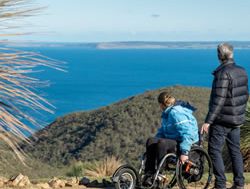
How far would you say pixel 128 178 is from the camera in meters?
7.01

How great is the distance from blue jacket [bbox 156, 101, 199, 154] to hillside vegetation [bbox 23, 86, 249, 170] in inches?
1069

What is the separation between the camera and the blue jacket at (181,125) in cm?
683

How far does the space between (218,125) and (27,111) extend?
234 cm

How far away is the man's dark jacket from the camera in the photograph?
22.0 ft

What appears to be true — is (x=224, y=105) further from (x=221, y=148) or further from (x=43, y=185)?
(x=43, y=185)

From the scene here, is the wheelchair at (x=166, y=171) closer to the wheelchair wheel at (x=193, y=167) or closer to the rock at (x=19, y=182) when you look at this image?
the wheelchair wheel at (x=193, y=167)

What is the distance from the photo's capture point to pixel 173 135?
697cm

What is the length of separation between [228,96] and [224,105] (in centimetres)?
11

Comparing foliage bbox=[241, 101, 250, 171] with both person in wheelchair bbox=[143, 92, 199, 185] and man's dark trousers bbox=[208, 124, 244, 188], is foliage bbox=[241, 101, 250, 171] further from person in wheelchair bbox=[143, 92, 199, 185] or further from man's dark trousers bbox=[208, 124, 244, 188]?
person in wheelchair bbox=[143, 92, 199, 185]

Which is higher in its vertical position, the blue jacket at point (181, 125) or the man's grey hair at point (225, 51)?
the man's grey hair at point (225, 51)

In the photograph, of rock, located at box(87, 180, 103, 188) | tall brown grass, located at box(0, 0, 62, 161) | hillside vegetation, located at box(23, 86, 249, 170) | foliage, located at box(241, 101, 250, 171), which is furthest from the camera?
hillside vegetation, located at box(23, 86, 249, 170)

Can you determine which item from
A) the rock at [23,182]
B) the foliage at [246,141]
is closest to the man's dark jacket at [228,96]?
the rock at [23,182]

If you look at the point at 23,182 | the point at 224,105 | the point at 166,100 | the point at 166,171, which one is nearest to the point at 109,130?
the point at 23,182

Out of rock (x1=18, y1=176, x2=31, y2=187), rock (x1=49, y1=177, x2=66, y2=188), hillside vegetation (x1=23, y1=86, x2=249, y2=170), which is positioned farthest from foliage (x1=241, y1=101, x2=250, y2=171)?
hillside vegetation (x1=23, y1=86, x2=249, y2=170)
